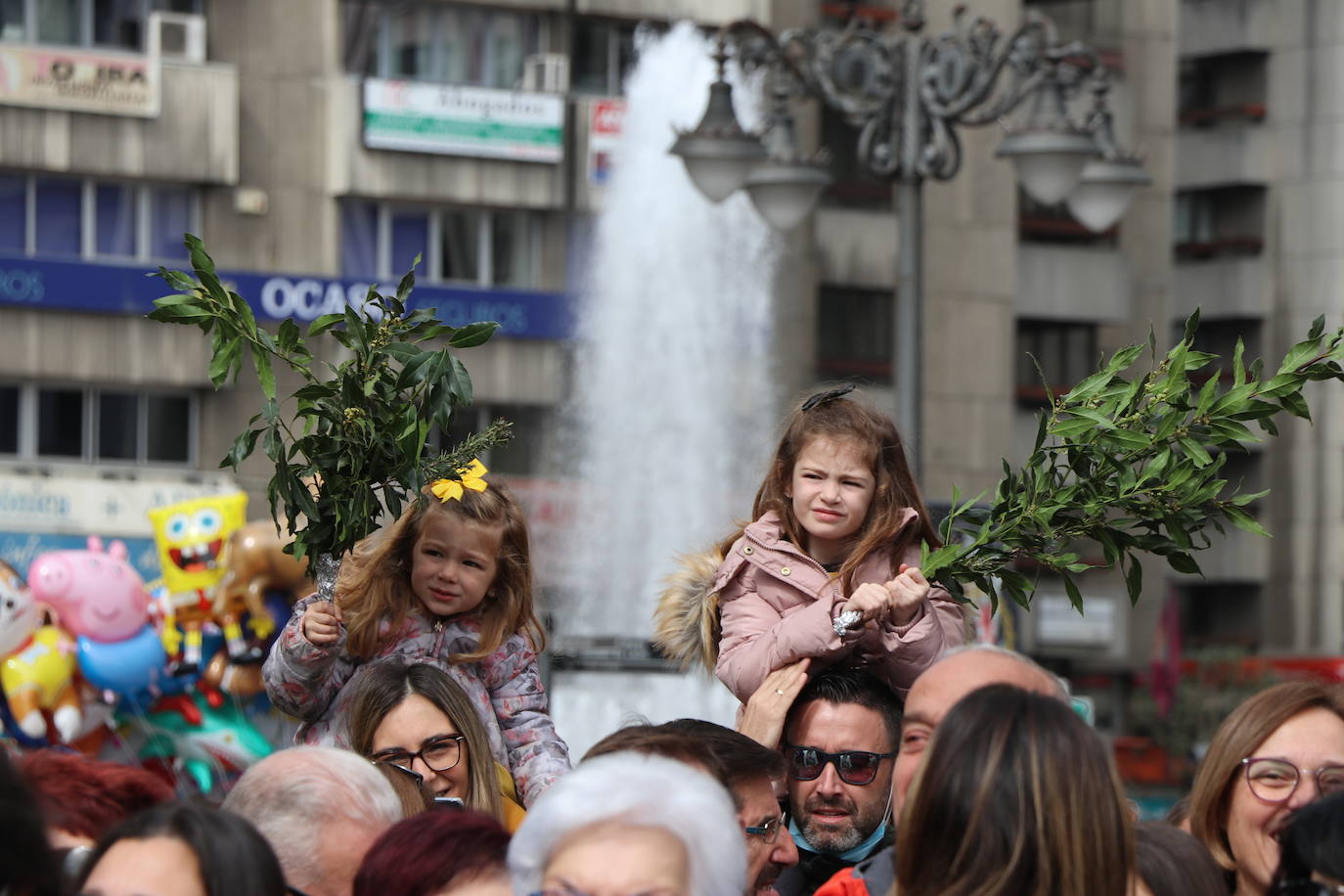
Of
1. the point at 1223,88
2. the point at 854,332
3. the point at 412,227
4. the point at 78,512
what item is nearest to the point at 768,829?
the point at 78,512

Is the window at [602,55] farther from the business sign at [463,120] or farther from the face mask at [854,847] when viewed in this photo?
the face mask at [854,847]

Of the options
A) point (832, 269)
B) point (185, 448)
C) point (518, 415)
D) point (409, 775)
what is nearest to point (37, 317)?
point (185, 448)

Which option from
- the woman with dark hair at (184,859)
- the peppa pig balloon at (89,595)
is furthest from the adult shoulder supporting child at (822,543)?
the peppa pig balloon at (89,595)

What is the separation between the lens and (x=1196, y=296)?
4647cm

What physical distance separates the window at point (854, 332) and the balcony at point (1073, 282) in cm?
338

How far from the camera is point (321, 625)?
5.38 meters

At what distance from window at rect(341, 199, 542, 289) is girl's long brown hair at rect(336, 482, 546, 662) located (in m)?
27.4

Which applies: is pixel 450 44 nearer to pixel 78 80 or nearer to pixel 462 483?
pixel 78 80

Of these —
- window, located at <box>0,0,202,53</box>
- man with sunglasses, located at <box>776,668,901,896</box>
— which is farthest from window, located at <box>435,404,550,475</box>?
man with sunglasses, located at <box>776,668,901,896</box>

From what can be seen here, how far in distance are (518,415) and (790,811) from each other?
95.6ft

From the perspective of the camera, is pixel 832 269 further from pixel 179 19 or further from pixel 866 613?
pixel 866 613

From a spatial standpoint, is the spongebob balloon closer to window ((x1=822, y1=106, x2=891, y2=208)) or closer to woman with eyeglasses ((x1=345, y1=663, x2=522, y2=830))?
window ((x1=822, y1=106, x2=891, y2=208))

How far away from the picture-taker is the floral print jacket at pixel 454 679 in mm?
5531

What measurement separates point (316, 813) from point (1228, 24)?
45048mm
